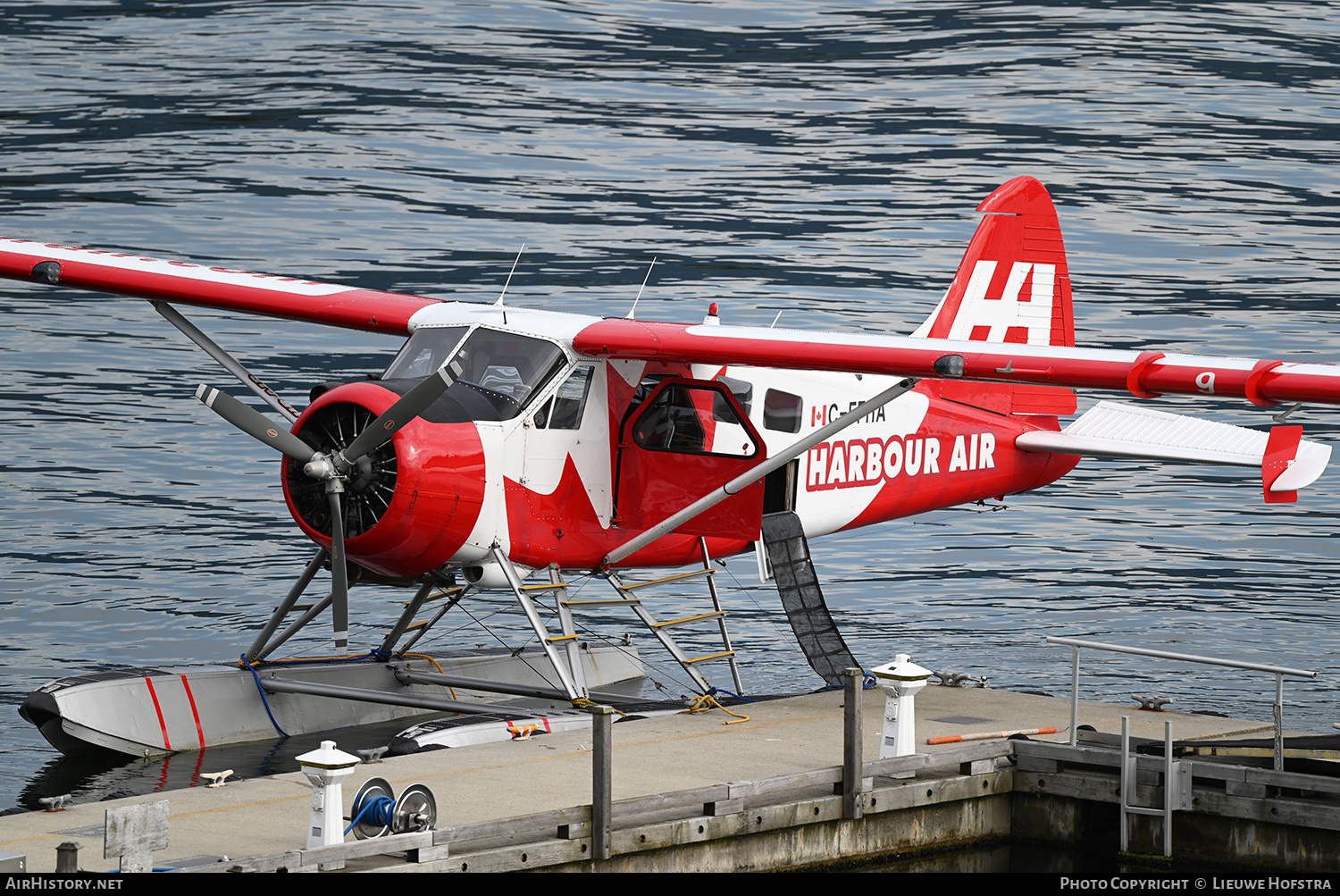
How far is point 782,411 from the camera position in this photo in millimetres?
13461

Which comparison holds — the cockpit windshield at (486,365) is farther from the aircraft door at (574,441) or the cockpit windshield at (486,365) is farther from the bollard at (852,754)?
the bollard at (852,754)

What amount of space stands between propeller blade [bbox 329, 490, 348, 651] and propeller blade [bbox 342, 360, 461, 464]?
37 centimetres

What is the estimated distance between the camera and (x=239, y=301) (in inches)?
543

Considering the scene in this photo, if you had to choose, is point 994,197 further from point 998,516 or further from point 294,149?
point 294,149

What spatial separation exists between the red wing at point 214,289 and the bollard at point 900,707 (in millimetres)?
4827

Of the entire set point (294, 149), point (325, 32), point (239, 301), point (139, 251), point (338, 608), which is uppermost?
point (325, 32)

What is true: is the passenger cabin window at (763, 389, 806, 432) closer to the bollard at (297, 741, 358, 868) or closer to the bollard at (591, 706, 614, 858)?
the bollard at (591, 706, 614, 858)

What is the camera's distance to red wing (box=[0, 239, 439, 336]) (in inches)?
539

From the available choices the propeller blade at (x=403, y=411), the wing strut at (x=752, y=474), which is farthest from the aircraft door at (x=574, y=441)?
the propeller blade at (x=403, y=411)

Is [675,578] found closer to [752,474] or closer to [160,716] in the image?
[752,474]

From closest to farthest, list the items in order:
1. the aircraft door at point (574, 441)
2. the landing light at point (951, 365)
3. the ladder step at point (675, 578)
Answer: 1. the landing light at point (951, 365)
2. the aircraft door at point (574, 441)
3. the ladder step at point (675, 578)

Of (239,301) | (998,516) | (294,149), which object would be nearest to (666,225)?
(294,149)

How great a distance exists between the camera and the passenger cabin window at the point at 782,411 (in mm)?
13375

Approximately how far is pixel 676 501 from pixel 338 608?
272 centimetres
